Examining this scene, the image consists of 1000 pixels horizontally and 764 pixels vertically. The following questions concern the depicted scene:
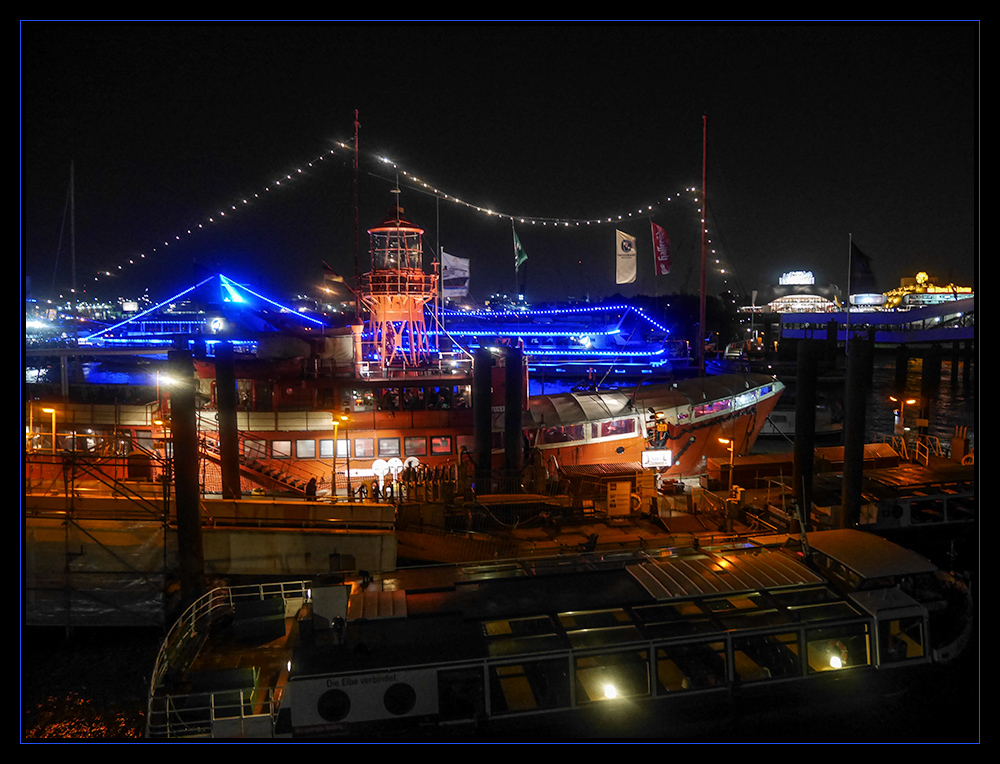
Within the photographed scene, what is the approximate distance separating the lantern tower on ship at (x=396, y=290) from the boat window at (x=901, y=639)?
64.9 feet

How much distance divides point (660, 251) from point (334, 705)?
30780mm

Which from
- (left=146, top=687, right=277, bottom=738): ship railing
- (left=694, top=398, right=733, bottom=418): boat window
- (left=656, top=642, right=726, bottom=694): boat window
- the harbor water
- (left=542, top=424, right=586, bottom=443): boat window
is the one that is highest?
(left=694, top=398, right=733, bottom=418): boat window

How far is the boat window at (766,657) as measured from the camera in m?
9.62

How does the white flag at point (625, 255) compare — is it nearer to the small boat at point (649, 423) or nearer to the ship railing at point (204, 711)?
the small boat at point (649, 423)

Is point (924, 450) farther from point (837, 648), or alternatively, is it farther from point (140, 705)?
point (140, 705)

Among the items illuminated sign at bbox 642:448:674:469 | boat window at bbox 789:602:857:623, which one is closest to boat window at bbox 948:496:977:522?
illuminated sign at bbox 642:448:674:469

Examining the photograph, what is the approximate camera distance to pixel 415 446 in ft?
79.8

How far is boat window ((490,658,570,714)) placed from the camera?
8680mm

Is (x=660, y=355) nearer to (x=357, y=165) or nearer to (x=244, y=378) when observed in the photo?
(x=357, y=165)

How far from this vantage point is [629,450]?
84.6ft

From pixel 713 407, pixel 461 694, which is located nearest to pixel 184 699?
pixel 461 694

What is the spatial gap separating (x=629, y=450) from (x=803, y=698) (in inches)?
647

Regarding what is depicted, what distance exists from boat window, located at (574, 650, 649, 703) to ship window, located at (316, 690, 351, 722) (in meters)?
3.17

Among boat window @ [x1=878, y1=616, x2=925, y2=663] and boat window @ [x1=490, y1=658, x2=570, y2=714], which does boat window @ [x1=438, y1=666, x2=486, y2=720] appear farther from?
boat window @ [x1=878, y1=616, x2=925, y2=663]
